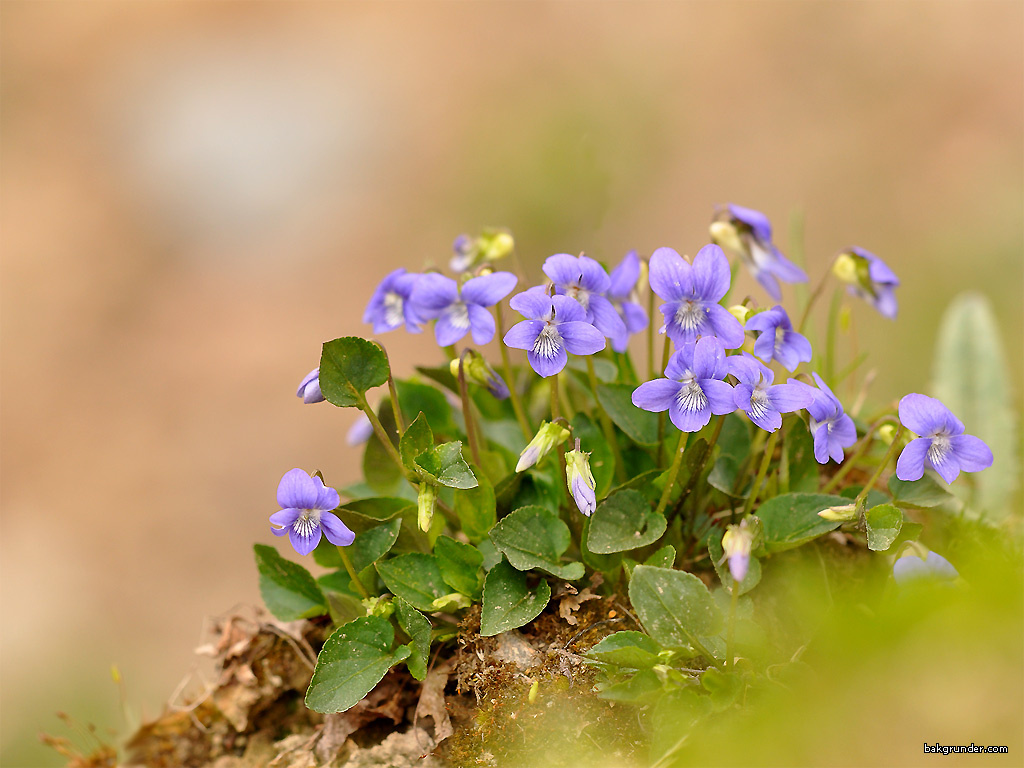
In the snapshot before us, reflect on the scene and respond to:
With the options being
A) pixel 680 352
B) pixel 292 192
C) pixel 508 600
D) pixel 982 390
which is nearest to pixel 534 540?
pixel 508 600

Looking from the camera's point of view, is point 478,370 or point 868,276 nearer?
point 478,370

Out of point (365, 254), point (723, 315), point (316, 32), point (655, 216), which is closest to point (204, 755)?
point (723, 315)

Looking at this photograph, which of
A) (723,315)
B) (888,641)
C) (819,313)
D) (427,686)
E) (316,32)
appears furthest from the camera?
(316,32)

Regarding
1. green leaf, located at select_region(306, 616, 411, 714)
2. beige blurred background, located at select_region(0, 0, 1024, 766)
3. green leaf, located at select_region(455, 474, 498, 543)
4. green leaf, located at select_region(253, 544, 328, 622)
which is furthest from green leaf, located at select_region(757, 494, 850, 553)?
beige blurred background, located at select_region(0, 0, 1024, 766)

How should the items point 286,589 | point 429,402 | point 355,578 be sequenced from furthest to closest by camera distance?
1. point 429,402
2. point 286,589
3. point 355,578

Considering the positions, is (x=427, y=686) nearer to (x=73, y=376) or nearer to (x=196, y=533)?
(x=196, y=533)

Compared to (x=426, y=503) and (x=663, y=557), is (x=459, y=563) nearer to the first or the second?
(x=426, y=503)

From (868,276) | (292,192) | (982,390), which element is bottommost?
(982,390)
